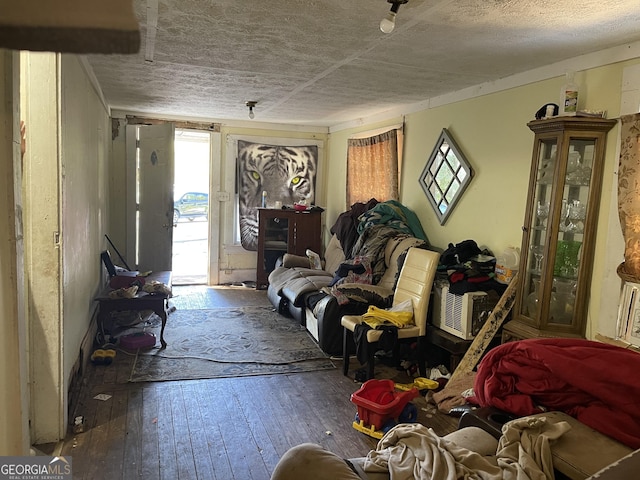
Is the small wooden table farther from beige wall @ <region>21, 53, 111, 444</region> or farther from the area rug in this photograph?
beige wall @ <region>21, 53, 111, 444</region>

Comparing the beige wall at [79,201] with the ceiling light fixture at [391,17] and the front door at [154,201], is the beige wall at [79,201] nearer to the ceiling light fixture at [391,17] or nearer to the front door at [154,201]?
the front door at [154,201]

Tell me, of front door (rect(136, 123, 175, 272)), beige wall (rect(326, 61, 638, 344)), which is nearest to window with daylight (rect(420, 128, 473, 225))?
beige wall (rect(326, 61, 638, 344))

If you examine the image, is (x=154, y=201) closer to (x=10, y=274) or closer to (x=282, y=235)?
(x=282, y=235)

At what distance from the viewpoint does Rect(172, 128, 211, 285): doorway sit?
6953 millimetres

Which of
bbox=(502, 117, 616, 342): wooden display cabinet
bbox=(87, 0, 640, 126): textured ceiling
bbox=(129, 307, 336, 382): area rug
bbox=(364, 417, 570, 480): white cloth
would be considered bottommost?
bbox=(129, 307, 336, 382): area rug

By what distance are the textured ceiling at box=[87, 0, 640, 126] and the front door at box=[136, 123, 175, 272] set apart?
93 centimetres

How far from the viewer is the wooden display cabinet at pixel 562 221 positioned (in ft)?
9.38

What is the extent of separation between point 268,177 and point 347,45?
4.08m

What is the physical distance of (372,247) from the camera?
459 cm

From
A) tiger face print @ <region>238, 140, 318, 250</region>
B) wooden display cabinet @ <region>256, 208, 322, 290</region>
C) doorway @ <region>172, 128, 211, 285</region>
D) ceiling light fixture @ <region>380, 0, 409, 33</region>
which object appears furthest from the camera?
doorway @ <region>172, 128, 211, 285</region>

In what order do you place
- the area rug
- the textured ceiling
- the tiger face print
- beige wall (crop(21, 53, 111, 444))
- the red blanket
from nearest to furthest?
1. the red blanket
2. the textured ceiling
3. beige wall (crop(21, 53, 111, 444))
4. the area rug
5. the tiger face print

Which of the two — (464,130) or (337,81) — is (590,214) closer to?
(464,130)

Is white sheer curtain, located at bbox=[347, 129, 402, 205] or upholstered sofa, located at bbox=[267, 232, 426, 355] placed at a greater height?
white sheer curtain, located at bbox=[347, 129, 402, 205]

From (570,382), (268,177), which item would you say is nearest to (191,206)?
(268,177)
